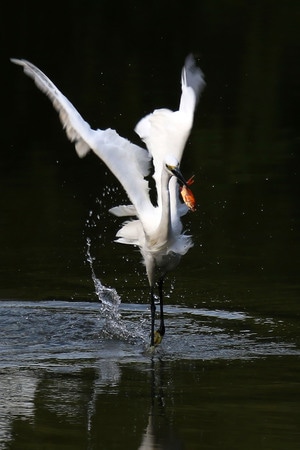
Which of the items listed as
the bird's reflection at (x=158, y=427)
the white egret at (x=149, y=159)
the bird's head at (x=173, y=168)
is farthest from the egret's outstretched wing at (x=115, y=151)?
the bird's reflection at (x=158, y=427)

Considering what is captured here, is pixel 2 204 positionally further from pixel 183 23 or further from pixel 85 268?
pixel 183 23

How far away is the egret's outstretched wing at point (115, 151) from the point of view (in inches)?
327

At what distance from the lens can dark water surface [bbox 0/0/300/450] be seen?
6.39 metres

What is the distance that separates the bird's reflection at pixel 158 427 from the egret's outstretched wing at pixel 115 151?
1.72 metres

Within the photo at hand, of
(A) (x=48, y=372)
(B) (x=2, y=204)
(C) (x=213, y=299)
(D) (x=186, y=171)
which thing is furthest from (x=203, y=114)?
(A) (x=48, y=372)

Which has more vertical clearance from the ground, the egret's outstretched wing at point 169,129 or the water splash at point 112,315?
the egret's outstretched wing at point 169,129

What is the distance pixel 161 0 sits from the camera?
23719 mm

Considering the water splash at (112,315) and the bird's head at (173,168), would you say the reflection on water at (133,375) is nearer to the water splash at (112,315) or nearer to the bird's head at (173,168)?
the water splash at (112,315)

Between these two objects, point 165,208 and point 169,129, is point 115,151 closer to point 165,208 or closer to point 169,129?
point 169,129

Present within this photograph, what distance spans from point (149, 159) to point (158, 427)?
2735mm

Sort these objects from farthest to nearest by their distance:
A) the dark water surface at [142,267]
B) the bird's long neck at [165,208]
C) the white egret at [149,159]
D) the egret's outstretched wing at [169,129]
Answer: the egret's outstretched wing at [169,129] → the white egret at [149,159] → the bird's long neck at [165,208] → the dark water surface at [142,267]

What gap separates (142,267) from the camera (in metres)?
10.3

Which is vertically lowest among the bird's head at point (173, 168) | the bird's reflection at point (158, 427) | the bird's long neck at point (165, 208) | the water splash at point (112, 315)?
the bird's reflection at point (158, 427)

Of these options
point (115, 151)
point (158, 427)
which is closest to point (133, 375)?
point (158, 427)
